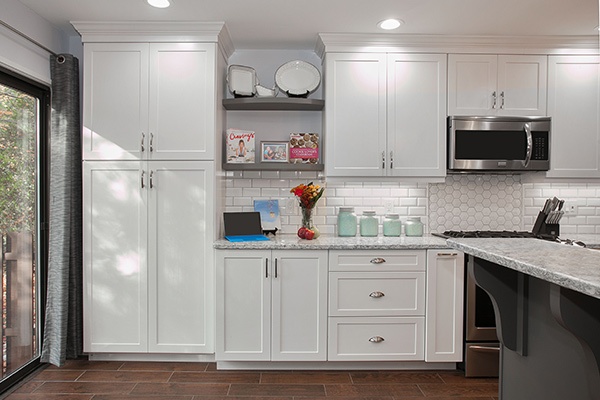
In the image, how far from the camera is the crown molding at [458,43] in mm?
3184

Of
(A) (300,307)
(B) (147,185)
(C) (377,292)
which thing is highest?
(B) (147,185)

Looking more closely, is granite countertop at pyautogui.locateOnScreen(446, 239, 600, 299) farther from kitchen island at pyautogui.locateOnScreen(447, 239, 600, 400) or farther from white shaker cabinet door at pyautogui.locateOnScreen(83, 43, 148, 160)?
white shaker cabinet door at pyautogui.locateOnScreen(83, 43, 148, 160)

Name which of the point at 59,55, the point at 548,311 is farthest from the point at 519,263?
the point at 59,55

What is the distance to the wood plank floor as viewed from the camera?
8.78 ft

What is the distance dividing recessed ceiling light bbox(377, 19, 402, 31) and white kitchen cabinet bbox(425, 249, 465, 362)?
1566 mm

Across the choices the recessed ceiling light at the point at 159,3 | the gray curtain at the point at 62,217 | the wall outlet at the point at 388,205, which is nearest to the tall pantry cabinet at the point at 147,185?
the gray curtain at the point at 62,217

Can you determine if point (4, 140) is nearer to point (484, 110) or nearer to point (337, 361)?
point (337, 361)

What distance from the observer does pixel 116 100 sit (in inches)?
121

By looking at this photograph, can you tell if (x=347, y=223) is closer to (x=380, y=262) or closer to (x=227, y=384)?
(x=380, y=262)

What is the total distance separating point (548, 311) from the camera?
1.45 m

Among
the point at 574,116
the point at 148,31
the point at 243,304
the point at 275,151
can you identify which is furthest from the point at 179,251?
the point at 574,116

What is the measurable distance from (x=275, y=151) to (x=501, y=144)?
168 cm

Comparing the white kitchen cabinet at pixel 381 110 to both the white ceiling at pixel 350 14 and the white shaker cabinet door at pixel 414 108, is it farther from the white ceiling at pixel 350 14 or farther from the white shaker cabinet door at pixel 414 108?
the white ceiling at pixel 350 14

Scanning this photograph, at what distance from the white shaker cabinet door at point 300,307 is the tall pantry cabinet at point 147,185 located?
0.52 m
